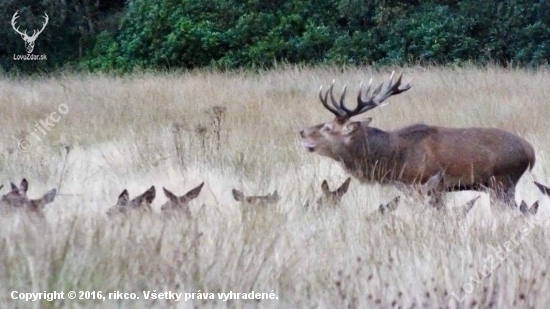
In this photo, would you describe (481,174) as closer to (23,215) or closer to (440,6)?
(23,215)

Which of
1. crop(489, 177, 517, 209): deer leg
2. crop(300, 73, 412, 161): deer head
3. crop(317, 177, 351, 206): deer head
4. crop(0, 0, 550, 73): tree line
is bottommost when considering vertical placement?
crop(489, 177, 517, 209): deer leg

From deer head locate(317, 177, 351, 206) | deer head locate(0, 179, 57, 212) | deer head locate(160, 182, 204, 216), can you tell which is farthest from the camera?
deer head locate(317, 177, 351, 206)

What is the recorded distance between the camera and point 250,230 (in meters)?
5.28

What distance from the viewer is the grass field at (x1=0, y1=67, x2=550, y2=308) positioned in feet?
14.1

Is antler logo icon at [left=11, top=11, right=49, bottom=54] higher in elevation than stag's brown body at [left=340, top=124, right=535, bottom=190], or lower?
higher

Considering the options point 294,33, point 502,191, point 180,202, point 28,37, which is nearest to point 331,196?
point 180,202

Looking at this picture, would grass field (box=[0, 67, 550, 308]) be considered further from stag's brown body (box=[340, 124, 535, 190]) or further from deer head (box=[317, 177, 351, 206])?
stag's brown body (box=[340, 124, 535, 190])

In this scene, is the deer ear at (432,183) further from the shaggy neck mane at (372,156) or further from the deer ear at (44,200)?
the deer ear at (44,200)

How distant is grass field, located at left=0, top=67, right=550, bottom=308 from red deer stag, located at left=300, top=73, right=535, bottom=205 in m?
0.20

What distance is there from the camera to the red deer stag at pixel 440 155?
6855 millimetres

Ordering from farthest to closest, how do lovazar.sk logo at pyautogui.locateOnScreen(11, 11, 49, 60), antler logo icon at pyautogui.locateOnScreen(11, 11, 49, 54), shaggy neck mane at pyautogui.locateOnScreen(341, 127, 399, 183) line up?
lovazar.sk logo at pyautogui.locateOnScreen(11, 11, 49, 60), antler logo icon at pyautogui.locateOnScreen(11, 11, 49, 54), shaggy neck mane at pyautogui.locateOnScreen(341, 127, 399, 183)

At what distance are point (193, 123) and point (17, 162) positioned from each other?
111 inches

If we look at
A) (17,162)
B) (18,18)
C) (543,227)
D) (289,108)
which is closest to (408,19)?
(18,18)

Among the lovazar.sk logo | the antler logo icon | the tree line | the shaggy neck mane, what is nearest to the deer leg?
the shaggy neck mane
